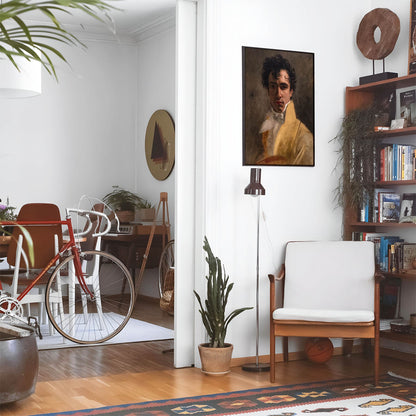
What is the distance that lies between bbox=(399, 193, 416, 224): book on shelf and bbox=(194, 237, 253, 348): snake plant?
1248 millimetres

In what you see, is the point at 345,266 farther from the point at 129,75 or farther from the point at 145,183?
the point at 129,75

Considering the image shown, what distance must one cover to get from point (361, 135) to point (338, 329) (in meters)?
1.46

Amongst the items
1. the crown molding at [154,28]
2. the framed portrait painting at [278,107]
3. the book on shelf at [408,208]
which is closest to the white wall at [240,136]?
the framed portrait painting at [278,107]

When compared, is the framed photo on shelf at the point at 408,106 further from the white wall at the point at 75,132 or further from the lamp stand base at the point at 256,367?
the white wall at the point at 75,132

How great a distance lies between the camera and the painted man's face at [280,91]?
464 centimetres

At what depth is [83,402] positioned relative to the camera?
11.8 feet

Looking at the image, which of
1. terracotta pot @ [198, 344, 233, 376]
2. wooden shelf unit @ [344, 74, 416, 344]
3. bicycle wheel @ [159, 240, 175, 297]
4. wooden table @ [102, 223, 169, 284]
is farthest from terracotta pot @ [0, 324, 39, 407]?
wooden table @ [102, 223, 169, 284]

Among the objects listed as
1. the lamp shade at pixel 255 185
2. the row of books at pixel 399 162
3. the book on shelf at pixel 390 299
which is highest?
the row of books at pixel 399 162

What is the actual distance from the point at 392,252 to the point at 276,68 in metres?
1.43

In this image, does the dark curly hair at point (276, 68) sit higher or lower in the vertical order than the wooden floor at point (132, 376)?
higher

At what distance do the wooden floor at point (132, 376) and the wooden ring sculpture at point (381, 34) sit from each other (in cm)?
209

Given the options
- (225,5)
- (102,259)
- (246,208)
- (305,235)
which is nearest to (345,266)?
(305,235)

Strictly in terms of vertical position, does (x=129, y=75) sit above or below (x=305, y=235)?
above

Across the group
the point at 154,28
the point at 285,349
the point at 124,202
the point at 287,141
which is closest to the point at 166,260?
the point at 124,202
